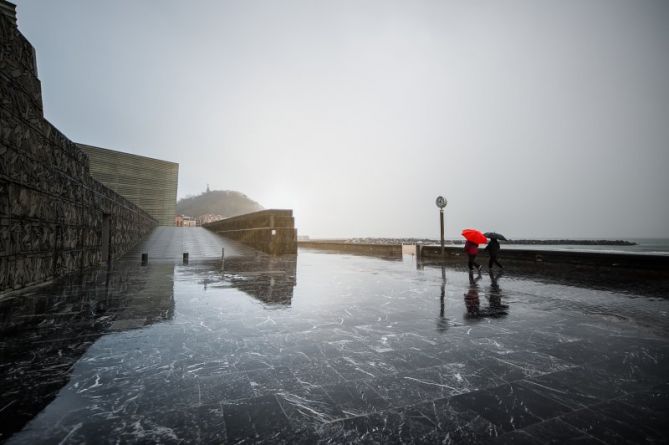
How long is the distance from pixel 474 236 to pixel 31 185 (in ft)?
46.4

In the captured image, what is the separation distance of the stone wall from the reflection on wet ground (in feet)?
7.05

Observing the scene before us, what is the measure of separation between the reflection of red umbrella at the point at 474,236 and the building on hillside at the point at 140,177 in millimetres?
73058

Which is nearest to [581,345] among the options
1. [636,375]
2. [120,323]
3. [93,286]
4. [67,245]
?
[636,375]

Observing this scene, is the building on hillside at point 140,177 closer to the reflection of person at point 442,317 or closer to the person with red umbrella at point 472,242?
the person with red umbrella at point 472,242

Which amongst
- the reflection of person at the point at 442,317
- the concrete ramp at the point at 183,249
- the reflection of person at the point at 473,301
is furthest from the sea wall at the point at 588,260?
the concrete ramp at the point at 183,249

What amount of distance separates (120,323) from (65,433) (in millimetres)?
2941

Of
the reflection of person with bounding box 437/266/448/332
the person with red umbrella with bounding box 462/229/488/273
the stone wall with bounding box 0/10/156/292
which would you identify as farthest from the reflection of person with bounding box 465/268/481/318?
the stone wall with bounding box 0/10/156/292

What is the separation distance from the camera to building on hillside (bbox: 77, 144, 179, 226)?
6775cm

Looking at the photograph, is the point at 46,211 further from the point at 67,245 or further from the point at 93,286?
the point at 93,286

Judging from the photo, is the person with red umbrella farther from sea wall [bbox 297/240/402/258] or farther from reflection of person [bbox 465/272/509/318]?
sea wall [bbox 297/240/402/258]

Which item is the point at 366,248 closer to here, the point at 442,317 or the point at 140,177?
the point at 442,317

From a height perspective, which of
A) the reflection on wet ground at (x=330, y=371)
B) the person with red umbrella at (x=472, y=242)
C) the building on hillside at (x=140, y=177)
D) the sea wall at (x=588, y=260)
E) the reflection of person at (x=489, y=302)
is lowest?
the reflection on wet ground at (x=330, y=371)

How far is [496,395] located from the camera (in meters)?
2.61

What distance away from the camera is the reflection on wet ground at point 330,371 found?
216 centimetres
